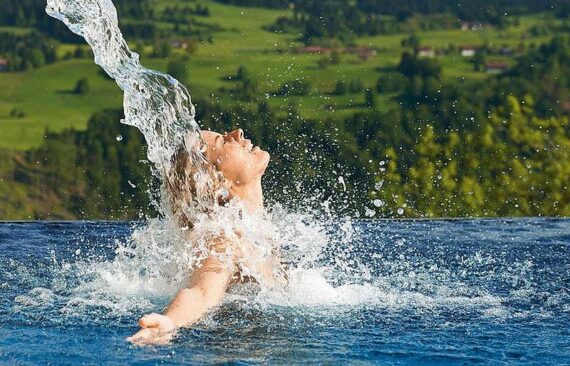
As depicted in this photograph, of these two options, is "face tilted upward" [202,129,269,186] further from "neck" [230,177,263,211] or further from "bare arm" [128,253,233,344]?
"bare arm" [128,253,233,344]

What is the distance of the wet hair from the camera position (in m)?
4.80

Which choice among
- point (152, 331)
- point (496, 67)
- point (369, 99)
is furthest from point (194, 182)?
point (496, 67)

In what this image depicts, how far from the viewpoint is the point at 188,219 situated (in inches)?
193

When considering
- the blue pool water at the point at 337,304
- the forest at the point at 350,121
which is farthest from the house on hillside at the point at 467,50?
the blue pool water at the point at 337,304

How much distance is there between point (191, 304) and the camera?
4.19m

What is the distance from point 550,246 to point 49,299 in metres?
3.16

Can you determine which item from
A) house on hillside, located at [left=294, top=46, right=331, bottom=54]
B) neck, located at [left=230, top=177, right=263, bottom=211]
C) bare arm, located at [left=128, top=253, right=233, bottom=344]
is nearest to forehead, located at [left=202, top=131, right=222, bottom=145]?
neck, located at [left=230, top=177, right=263, bottom=211]

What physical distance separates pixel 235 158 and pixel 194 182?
0.23 meters

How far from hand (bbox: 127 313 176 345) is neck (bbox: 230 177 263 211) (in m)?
1.14

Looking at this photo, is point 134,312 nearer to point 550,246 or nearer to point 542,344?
point 542,344

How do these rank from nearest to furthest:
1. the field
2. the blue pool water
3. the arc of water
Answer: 1. the blue pool water
2. the arc of water
3. the field

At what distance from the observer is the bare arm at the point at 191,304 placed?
379cm

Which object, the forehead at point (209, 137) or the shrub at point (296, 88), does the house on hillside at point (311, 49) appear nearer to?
the shrub at point (296, 88)

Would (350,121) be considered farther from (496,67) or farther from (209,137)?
(209,137)
